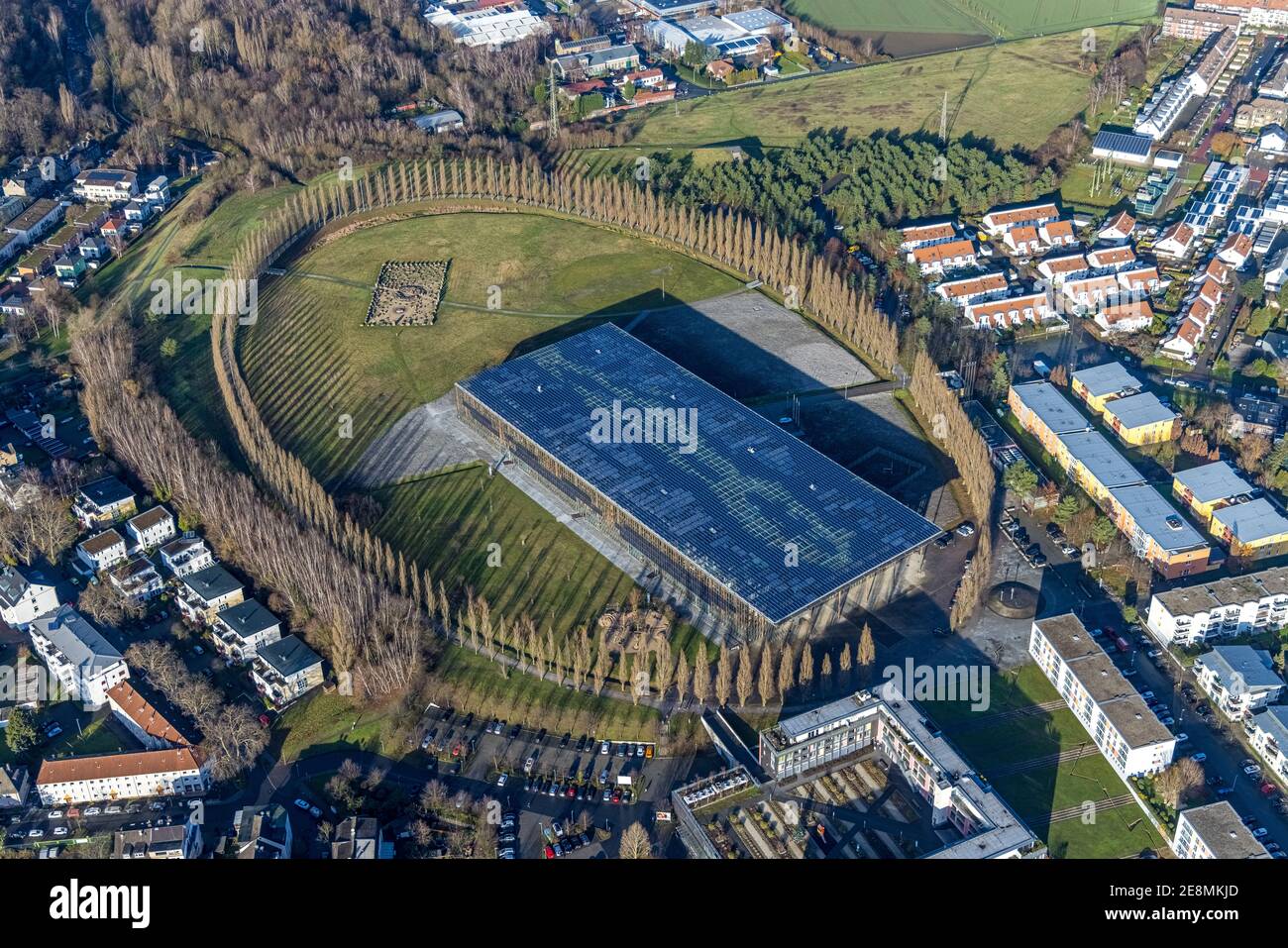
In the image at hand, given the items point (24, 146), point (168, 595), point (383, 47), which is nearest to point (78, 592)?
point (168, 595)

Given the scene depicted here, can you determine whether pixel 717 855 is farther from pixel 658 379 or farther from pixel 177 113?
pixel 177 113

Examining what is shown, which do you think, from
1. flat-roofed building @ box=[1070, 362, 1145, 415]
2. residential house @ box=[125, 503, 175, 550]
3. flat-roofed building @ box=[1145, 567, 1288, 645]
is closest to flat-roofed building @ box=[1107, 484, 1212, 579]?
flat-roofed building @ box=[1145, 567, 1288, 645]

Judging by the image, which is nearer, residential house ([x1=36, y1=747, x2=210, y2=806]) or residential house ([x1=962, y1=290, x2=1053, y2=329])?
residential house ([x1=36, y1=747, x2=210, y2=806])

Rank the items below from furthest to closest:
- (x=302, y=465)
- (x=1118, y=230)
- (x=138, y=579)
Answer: (x=1118, y=230) → (x=302, y=465) → (x=138, y=579)

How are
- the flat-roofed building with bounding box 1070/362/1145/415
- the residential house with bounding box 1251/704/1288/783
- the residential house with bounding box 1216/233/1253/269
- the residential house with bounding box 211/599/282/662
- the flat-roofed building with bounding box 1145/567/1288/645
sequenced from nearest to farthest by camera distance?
the residential house with bounding box 1251/704/1288/783
the flat-roofed building with bounding box 1145/567/1288/645
the residential house with bounding box 211/599/282/662
the flat-roofed building with bounding box 1070/362/1145/415
the residential house with bounding box 1216/233/1253/269

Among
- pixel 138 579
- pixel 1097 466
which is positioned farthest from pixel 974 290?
pixel 138 579

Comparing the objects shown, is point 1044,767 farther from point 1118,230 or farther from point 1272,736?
point 1118,230

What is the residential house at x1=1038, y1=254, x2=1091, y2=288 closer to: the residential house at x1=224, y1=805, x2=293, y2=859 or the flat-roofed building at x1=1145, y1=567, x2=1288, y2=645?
the flat-roofed building at x1=1145, y1=567, x2=1288, y2=645

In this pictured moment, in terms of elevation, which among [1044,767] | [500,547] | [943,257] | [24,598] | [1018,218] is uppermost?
[1018,218]
